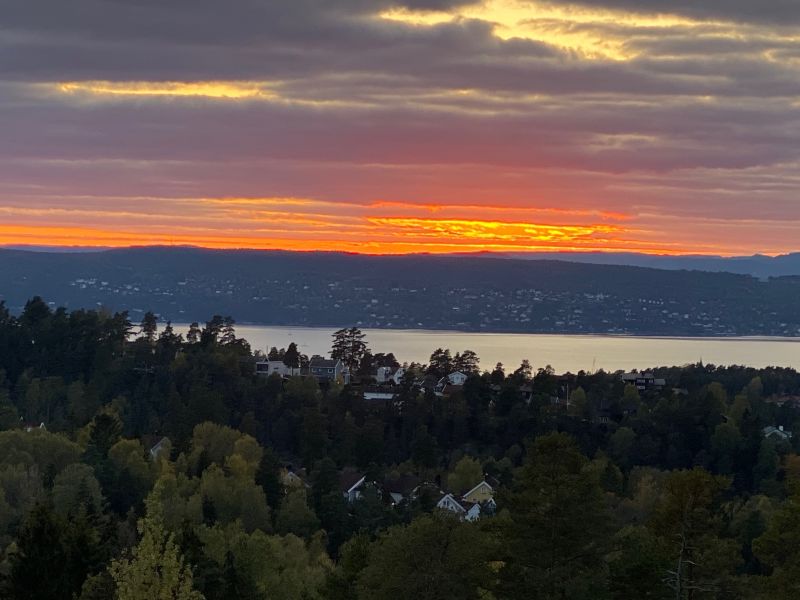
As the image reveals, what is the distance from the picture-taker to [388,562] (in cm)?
2122

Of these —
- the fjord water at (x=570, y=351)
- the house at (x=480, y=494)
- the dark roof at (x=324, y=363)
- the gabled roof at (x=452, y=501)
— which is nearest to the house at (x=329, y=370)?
the dark roof at (x=324, y=363)

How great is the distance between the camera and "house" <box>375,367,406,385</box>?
82688mm

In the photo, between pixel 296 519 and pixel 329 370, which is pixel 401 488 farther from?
pixel 329 370

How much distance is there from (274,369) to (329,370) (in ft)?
14.6

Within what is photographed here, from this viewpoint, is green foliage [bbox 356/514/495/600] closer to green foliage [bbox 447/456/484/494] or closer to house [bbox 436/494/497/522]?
house [bbox 436/494/497/522]

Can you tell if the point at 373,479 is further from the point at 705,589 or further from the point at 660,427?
the point at 705,589

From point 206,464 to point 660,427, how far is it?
23.3m

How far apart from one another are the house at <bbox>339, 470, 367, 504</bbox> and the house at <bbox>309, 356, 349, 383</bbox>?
22796mm

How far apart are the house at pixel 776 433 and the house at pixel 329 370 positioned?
82.6 ft

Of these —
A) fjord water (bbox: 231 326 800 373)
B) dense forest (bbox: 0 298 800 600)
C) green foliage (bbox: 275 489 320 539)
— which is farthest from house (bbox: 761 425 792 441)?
fjord water (bbox: 231 326 800 373)

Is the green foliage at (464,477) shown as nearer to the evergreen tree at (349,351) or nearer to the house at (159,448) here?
the house at (159,448)

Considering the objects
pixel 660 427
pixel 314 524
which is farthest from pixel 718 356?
pixel 314 524

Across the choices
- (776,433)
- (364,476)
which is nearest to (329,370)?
(364,476)

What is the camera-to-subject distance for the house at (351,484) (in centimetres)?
5381
